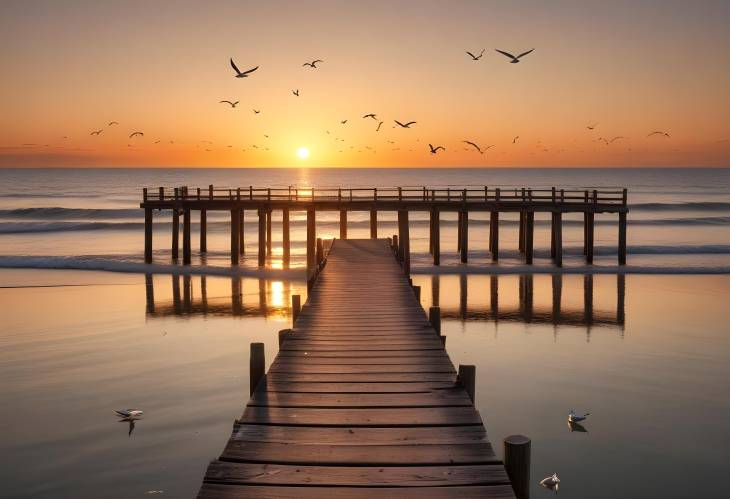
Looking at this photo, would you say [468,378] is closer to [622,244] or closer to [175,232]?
[622,244]

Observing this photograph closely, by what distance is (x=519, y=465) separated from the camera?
19.3 ft

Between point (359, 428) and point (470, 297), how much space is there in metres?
18.3

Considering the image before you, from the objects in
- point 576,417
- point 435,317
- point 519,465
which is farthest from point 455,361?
point 519,465

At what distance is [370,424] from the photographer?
7.28 m

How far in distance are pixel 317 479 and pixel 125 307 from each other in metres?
18.3

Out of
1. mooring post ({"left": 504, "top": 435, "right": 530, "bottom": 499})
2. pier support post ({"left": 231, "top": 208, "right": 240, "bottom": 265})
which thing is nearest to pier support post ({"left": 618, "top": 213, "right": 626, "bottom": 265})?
pier support post ({"left": 231, "top": 208, "right": 240, "bottom": 265})

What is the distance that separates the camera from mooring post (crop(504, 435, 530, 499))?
5859 mm

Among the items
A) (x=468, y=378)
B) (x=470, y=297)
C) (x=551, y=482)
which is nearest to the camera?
(x=468, y=378)

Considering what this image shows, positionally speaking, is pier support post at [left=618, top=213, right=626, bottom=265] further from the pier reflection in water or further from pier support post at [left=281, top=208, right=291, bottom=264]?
pier support post at [left=281, top=208, right=291, bottom=264]

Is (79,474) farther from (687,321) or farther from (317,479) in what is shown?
(687,321)

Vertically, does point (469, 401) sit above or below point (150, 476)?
above

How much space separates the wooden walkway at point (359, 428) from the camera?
584 cm

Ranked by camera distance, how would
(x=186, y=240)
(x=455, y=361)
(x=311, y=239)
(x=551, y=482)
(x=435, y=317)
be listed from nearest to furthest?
(x=551, y=482), (x=435, y=317), (x=455, y=361), (x=311, y=239), (x=186, y=240)

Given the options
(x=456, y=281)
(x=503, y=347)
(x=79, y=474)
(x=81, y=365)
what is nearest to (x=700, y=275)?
(x=456, y=281)
